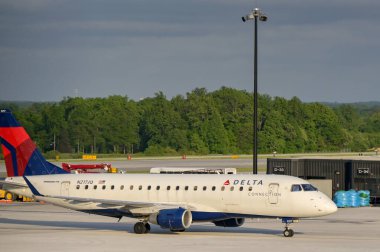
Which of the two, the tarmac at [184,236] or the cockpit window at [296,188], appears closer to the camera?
the tarmac at [184,236]

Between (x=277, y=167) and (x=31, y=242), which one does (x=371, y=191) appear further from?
(x=31, y=242)

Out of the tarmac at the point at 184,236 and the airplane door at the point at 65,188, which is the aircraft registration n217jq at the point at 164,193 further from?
the tarmac at the point at 184,236

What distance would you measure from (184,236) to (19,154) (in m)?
11.5

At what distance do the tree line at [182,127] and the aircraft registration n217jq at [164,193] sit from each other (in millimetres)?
114623

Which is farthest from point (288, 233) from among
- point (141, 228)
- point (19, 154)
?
point (19, 154)

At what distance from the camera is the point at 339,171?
7319 centimetres

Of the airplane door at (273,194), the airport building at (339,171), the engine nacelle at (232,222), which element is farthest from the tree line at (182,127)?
the airplane door at (273,194)

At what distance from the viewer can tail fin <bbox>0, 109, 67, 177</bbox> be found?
5109cm

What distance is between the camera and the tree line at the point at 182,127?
6772 inches

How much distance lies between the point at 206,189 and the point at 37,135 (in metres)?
125

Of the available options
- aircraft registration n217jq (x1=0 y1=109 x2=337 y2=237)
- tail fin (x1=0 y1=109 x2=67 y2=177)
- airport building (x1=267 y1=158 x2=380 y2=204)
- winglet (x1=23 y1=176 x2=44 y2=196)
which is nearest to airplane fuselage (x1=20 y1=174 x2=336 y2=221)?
aircraft registration n217jq (x1=0 y1=109 x2=337 y2=237)

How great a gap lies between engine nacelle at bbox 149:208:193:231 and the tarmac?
0.60m

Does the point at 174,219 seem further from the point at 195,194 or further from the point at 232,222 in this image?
the point at 232,222

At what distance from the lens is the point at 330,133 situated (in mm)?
189375
